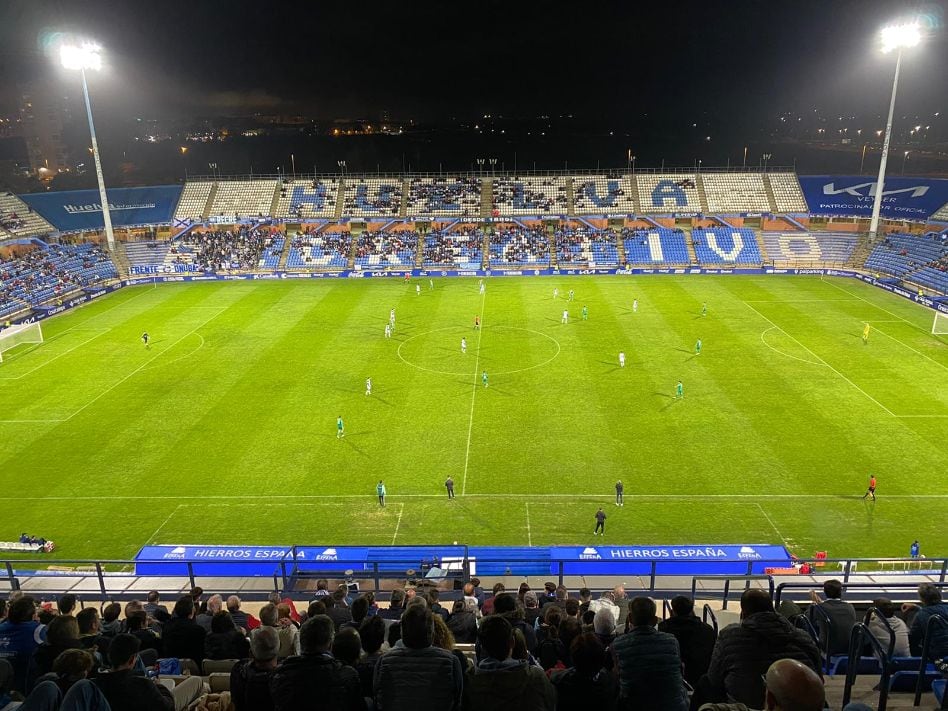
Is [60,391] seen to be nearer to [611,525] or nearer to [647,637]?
[611,525]

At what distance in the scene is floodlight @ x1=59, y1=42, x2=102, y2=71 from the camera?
55.4m

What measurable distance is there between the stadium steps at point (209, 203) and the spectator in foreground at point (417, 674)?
251ft

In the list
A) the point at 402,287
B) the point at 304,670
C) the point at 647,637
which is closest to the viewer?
the point at 304,670

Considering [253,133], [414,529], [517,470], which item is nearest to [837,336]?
[517,470]

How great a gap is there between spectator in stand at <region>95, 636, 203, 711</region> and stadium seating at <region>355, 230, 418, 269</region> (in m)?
64.0

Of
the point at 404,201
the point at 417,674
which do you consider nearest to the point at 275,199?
the point at 404,201

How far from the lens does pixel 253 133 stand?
19425 centimetres

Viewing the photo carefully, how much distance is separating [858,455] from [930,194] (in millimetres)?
50843

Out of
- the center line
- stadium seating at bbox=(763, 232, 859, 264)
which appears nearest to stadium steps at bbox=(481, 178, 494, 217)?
the center line

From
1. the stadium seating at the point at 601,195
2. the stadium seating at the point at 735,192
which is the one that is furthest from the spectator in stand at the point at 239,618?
the stadium seating at the point at 735,192

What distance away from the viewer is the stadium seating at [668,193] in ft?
244

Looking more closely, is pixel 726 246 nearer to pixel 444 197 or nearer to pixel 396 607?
pixel 444 197

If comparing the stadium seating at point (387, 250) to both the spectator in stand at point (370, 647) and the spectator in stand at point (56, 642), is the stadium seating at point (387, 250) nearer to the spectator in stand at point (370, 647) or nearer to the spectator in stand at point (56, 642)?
the spectator in stand at point (56, 642)

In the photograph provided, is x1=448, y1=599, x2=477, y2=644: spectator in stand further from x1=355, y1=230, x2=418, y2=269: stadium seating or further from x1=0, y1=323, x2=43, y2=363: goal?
x1=355, y1=230, x2=418, y2=269: stadium seating
